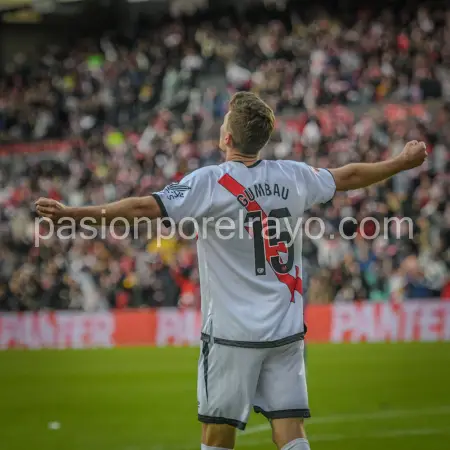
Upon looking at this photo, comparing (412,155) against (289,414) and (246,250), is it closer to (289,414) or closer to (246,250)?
(246,250)

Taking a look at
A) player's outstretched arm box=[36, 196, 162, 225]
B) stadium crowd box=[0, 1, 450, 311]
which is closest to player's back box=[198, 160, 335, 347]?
player's outstretched arm box=[36, 196, 162, 225]

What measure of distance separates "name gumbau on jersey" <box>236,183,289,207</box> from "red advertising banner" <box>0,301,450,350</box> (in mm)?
12792

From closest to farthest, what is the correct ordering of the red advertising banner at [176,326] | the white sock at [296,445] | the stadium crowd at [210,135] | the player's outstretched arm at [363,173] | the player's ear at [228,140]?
the white sock at [296,445] → the player's ear at [228,140] → the player's outstretched arm at [363,173] → the red advertising banner at [176,326] → the stadium crowd at [210,135]

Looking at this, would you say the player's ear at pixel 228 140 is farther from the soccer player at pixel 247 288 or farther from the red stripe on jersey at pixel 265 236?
the red stripe on jersey at pixel 265 236

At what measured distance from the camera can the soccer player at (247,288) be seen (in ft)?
16.9

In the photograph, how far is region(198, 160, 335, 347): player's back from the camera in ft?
16.9

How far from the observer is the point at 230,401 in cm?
513

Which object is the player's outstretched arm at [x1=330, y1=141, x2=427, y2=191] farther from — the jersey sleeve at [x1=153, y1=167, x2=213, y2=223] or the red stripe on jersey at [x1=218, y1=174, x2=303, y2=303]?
the jersey sleeve at [x1=153, y1=167, x2=213, y2=223]

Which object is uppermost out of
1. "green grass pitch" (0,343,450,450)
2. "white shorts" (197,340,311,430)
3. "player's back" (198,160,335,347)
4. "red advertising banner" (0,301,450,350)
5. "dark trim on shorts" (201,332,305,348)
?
"player's back" (198,160,335,347)

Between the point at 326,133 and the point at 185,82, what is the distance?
625cm

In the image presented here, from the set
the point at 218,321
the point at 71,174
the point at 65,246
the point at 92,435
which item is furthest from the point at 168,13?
the point at 218,321

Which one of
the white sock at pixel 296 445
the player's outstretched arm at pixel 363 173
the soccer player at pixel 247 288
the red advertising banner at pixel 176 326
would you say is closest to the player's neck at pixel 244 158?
the soccer player at pixel 247 288

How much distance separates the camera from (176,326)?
19344 millimetres

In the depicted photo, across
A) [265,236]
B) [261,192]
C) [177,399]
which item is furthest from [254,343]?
[177,399]
